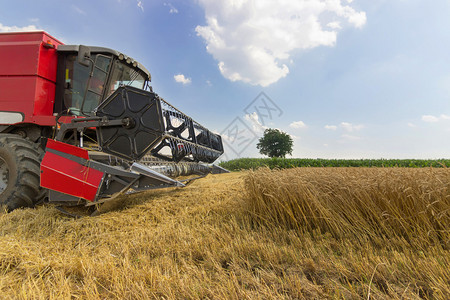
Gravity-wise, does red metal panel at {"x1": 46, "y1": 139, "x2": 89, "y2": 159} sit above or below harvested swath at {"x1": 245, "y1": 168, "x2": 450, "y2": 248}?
above

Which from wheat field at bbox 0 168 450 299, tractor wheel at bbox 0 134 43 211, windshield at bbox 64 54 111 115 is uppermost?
windshield at bbox 64 54 111 115

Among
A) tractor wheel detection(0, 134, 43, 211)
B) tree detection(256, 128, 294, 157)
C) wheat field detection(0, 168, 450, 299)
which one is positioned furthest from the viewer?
tree detection(256, 128, 294, 157)

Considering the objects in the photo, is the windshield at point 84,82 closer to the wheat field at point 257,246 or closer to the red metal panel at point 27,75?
the red metal panel at point 27,75

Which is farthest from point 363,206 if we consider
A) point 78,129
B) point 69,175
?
point 78,129

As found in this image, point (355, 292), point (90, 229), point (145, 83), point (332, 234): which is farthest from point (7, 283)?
point (145, 83)

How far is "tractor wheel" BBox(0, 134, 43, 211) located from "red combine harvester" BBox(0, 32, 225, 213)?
0.04ft

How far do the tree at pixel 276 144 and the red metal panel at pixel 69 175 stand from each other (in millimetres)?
32076

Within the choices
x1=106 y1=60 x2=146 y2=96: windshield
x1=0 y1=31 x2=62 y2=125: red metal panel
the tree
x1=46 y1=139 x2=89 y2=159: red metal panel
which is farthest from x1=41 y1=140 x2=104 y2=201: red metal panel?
the tree

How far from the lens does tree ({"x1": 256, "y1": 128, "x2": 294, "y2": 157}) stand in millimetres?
33281

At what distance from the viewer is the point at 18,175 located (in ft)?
10.9

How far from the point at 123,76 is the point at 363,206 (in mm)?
4801

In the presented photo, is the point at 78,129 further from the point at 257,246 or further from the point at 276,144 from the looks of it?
the point at 276,144

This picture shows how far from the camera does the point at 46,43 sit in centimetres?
406

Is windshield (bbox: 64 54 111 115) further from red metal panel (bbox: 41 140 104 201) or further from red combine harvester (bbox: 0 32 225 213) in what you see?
red metal panel (bbox: 41 140 104 201)
